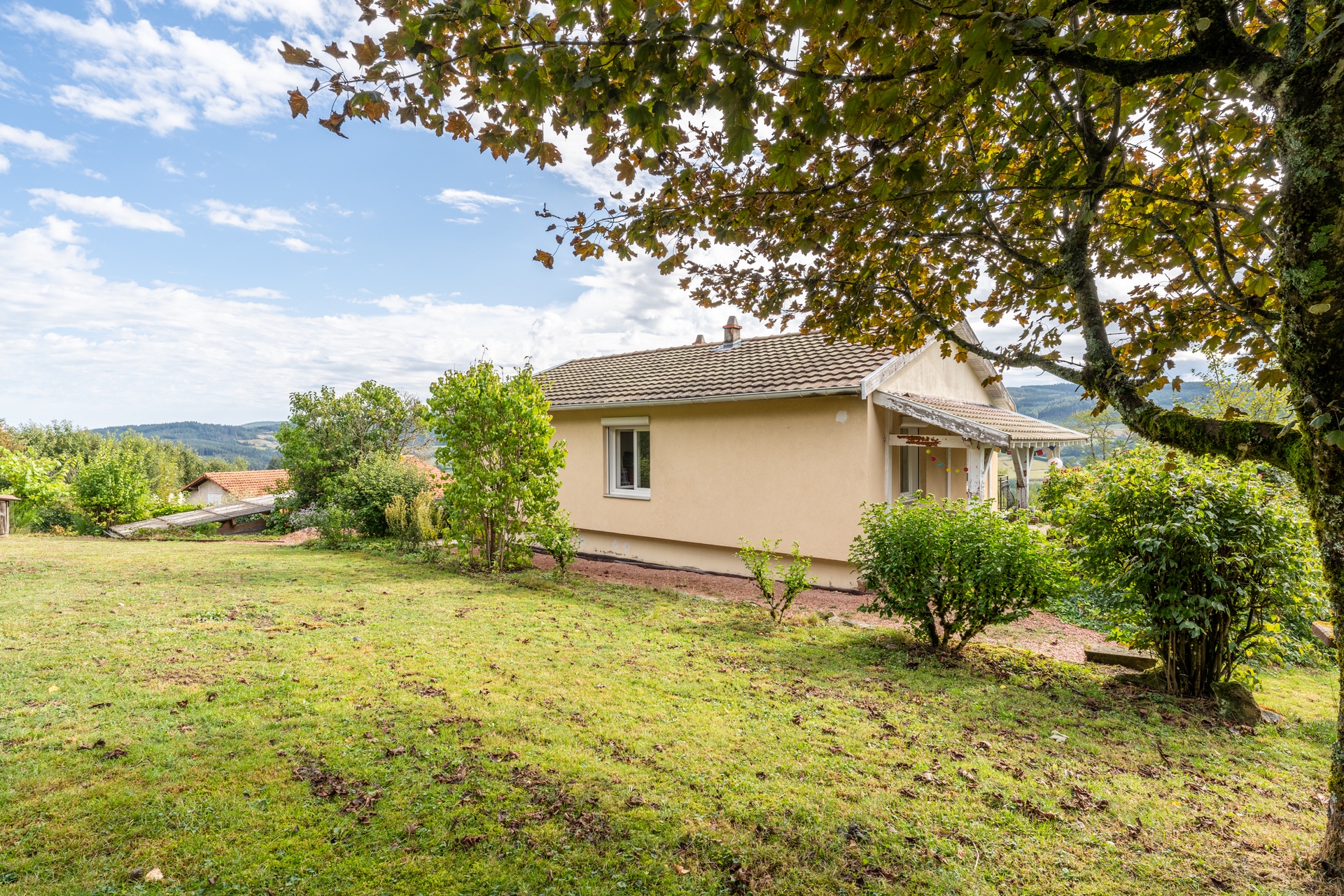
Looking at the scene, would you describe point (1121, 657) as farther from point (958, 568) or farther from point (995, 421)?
point (995, 421)

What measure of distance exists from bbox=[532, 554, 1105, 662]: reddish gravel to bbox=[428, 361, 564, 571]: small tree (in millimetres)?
1946

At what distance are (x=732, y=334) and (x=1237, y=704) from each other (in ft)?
40.4

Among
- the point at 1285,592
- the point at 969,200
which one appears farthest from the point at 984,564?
the point at 969,200

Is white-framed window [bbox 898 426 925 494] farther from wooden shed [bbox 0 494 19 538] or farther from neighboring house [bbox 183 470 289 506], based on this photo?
neighboring house [bbox 183 470 289 506]

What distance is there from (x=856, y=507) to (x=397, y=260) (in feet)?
40.5

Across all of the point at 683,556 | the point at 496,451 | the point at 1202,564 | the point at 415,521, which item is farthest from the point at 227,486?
the point at 1202,564

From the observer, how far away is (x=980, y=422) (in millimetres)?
11844

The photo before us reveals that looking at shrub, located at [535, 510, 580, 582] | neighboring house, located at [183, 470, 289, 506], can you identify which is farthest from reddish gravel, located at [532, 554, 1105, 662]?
neighboring house, located at [183, 470, 289, 506]

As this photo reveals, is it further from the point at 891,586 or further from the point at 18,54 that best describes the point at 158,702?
the point at 18,54

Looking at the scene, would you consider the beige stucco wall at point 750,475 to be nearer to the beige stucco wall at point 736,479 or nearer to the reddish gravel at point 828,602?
the beige stucco wall at point 736,479

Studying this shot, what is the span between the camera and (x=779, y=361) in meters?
12.5

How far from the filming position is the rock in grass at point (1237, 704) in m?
5.02

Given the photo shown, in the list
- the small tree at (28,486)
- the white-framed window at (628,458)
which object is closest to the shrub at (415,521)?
the white-framed window at (628,458)

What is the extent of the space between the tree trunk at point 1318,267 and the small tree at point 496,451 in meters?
→ 9.55
